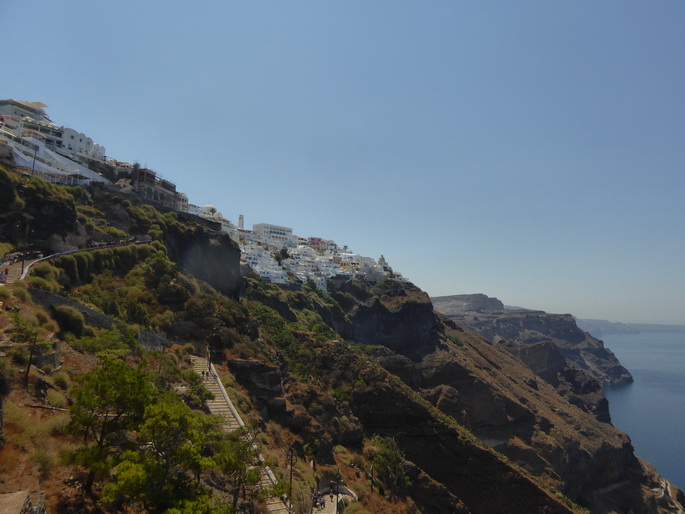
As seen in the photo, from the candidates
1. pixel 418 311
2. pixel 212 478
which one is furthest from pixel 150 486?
pixel 418 311

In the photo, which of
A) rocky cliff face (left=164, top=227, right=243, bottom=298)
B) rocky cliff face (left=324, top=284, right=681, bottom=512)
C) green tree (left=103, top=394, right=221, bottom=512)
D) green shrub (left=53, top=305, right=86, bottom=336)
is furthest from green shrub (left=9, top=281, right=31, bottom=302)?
rocky cliff face (left=324, top=284, right=681, bottom=512)

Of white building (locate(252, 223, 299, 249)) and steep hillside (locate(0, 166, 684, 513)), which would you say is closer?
steep hillside (locate(0, 166, 684, 513))

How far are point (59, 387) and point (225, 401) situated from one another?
11.0 m

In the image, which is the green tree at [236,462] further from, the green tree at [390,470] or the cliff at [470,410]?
the cliff at [470,410]

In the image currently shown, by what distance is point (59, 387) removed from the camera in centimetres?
1708

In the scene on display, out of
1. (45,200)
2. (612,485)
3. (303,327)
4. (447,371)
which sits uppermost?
(45,200)

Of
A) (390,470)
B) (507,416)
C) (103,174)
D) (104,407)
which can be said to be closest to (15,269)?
(104,407)

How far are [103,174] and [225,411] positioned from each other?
5790cm

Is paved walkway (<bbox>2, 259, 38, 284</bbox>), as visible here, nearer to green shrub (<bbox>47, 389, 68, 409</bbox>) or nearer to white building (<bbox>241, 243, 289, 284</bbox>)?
green shrub (<bbox>47, 389, 68, 409</bbox>)

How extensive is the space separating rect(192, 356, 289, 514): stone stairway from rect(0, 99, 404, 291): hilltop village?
680 inches

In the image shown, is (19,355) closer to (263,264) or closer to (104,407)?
(104,407)

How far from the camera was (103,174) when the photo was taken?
220ft

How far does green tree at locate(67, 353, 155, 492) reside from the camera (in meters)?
12.0

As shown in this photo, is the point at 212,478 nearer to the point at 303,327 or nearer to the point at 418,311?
the point at 303,327
